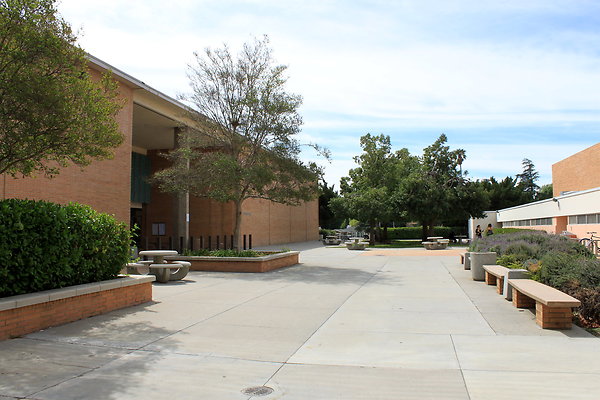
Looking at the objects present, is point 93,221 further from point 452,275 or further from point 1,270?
point 452,275

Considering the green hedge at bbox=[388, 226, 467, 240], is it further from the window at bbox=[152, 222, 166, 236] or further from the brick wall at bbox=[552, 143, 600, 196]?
the window at bbox=[152, 222, 166, 236]

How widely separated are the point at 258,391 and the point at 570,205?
34.1 metres

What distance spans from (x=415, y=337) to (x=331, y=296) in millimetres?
3938

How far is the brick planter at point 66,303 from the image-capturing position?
6.30m

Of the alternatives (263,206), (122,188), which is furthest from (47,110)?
(263,206)

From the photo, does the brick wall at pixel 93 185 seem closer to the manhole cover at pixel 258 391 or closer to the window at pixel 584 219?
the manhole cover at pixel 258 391

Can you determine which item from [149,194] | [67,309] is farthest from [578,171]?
[67,309]

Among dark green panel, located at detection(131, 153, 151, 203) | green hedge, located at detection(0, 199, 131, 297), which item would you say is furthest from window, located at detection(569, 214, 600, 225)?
dark green panel, located at detection(131, 153, 151, 203)

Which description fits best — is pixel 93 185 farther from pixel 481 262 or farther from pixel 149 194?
pixel 149 194

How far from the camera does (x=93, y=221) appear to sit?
8297 mm

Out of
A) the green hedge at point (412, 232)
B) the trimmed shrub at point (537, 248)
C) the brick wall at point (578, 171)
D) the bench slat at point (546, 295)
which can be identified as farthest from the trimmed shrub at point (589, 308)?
the green hedge at point (412, 232)

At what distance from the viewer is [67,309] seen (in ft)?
23.8

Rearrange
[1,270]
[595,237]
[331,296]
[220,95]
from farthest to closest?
[595,237]
[220,95]
[331,296]
[1,270]

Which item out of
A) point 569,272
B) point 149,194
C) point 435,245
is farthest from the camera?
point 149,194
